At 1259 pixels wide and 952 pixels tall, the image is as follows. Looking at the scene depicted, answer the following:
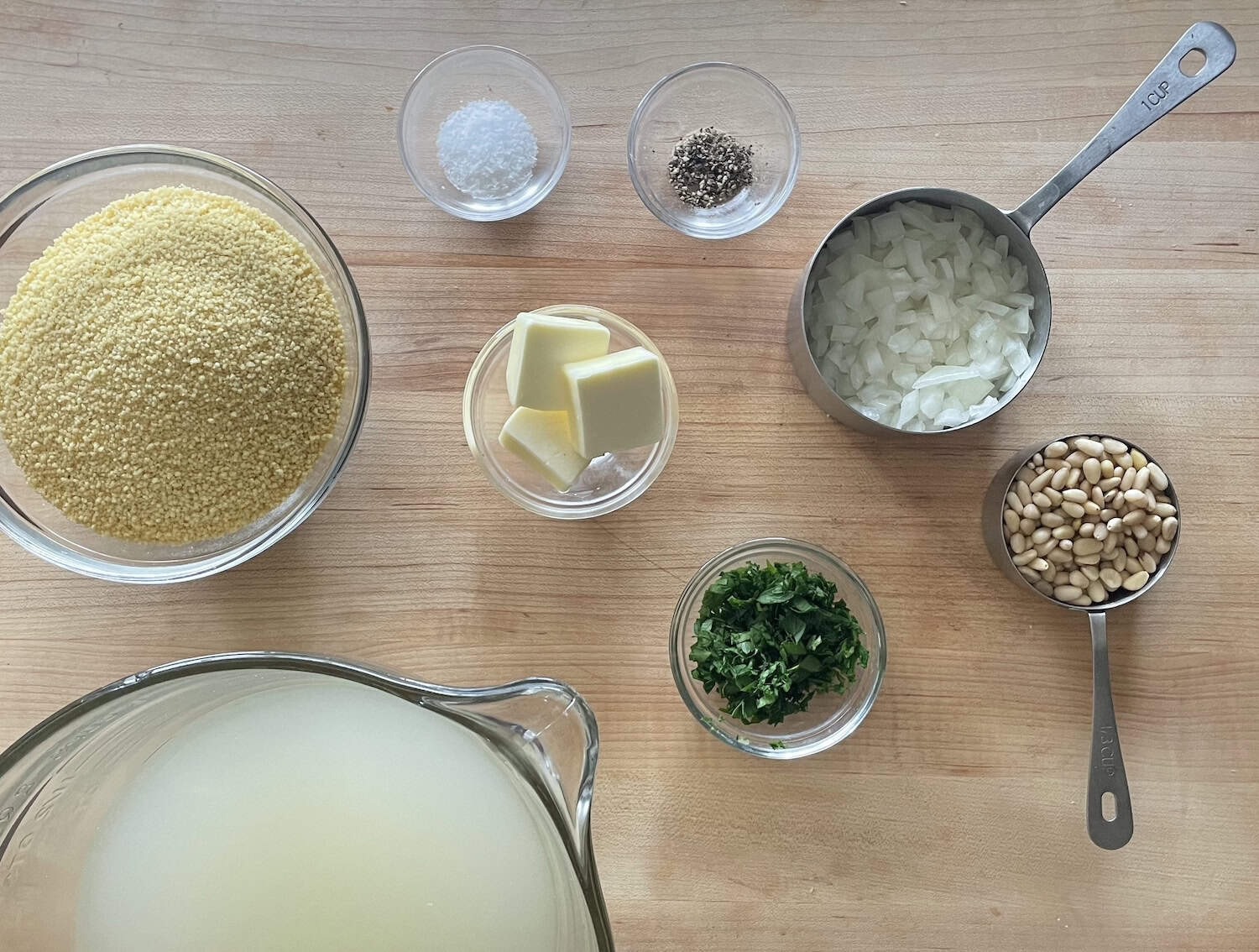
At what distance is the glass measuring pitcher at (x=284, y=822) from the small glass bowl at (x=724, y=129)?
25.6 inches

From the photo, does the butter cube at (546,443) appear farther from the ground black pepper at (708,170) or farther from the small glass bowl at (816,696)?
the ground black pepper at (708,170)

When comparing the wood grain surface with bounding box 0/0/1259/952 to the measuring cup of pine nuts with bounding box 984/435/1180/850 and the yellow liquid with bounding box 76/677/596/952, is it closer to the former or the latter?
the measuring cup of pine nuts with bounding box 984/435/1180/850

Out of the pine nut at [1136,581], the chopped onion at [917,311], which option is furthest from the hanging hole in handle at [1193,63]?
the pine nut at [1136,581]

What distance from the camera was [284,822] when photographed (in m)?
0.69

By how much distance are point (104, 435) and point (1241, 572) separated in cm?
136

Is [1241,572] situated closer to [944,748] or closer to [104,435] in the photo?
[944,748]

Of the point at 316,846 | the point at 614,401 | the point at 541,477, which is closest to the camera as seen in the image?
the point at 316,846

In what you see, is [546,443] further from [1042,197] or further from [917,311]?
[1042,197]

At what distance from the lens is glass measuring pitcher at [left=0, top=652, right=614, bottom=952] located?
0.68m

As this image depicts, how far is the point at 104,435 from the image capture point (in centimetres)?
94

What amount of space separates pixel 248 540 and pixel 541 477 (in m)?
0.34

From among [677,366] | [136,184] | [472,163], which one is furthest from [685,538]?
[136,184]

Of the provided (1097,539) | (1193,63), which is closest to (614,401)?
(1097,539)

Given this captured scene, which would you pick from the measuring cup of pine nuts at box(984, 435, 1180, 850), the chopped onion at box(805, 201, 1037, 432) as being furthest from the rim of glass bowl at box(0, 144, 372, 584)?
the measuring cup of pine nuts at box(984, 435, 1180, 850)
